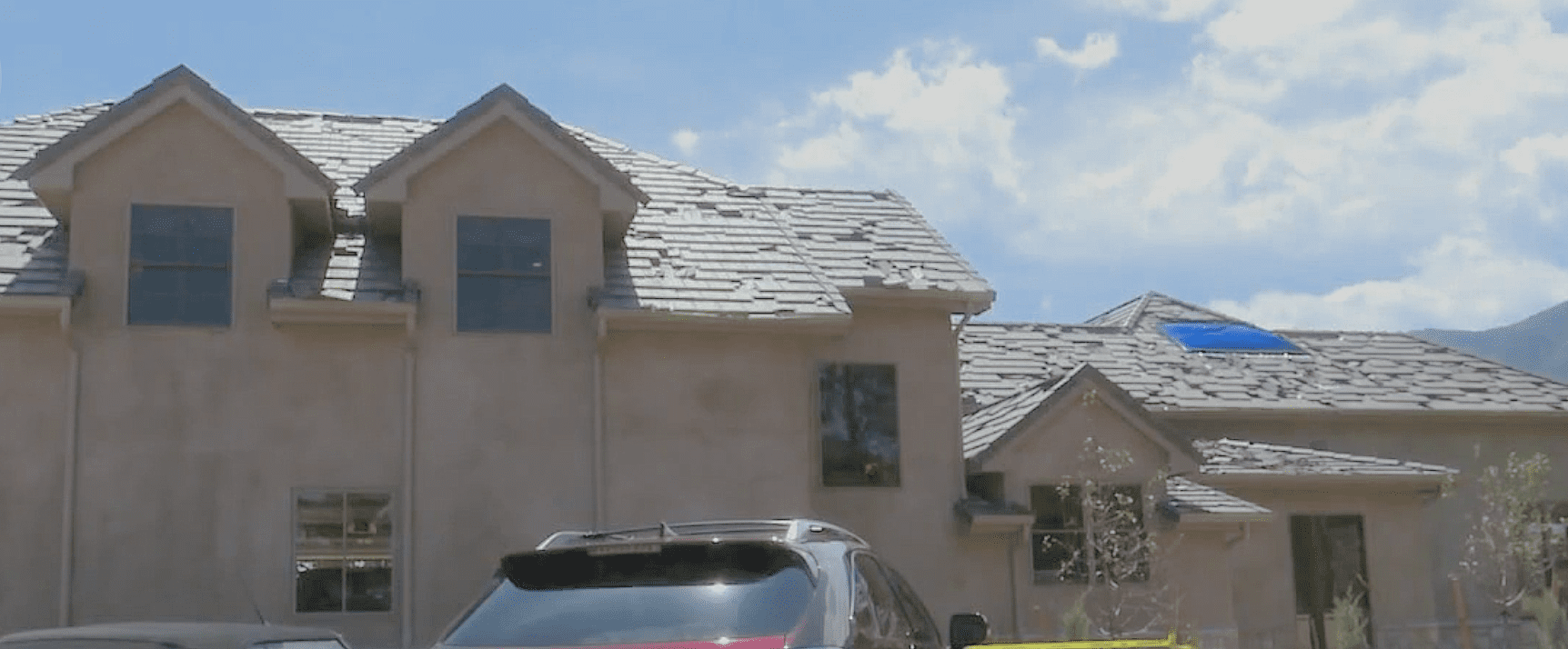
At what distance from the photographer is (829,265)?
20.0 meters

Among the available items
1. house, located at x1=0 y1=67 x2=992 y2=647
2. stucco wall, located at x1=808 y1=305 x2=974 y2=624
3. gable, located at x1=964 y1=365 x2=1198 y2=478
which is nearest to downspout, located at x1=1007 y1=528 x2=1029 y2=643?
stucco wall, located at x1=808 y1=305 x2=974 y2=624

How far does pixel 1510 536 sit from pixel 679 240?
12.6 meters

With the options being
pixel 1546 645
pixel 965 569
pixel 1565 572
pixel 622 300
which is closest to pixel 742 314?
pixel 622 300

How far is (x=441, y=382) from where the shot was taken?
17109 millimetres

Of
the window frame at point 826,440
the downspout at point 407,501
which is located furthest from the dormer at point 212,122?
the window frame at point 826,440

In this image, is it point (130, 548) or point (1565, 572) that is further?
point (1565, 572)

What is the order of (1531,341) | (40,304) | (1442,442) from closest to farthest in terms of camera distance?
(40,304)
(1442,442)
(1531,341)

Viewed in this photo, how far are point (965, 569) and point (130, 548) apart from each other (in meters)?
9.28

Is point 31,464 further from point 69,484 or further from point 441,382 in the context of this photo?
point 441,382

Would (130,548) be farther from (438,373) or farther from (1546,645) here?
(1546,645)

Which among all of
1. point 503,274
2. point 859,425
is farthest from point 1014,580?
point 503,274

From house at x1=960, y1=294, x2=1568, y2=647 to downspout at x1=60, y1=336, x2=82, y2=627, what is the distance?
32.6 feet

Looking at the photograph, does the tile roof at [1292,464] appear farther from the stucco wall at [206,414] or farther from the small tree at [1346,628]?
the stucco wall at [206,414]

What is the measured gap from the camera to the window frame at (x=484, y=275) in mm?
17359
